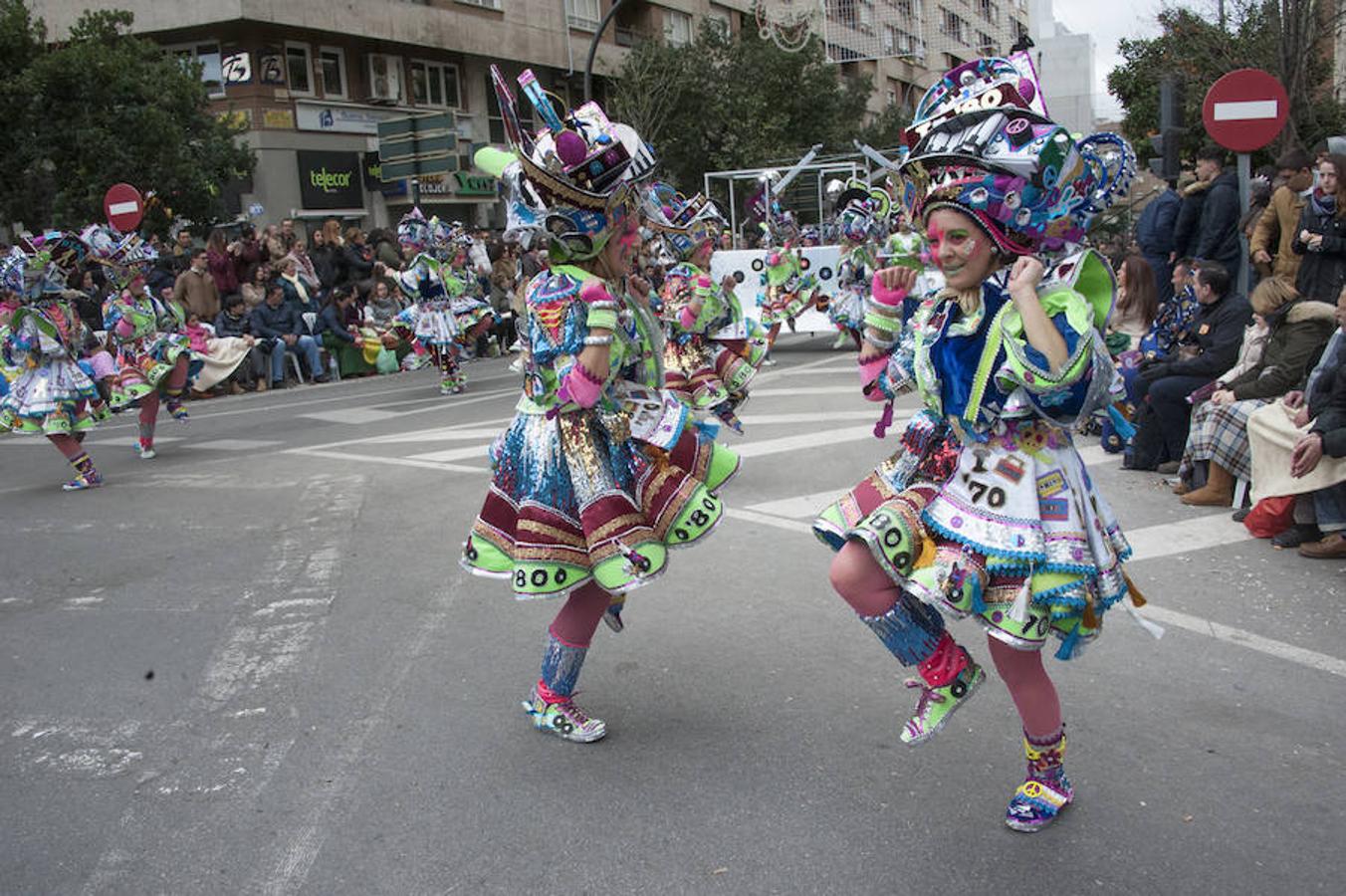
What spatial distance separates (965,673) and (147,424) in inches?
375

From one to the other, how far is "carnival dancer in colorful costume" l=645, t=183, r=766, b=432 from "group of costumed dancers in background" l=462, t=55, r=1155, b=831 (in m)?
4.14

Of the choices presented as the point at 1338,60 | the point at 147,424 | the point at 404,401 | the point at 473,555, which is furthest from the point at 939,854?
the point at 1338,60

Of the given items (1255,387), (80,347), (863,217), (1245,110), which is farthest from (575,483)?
(863,217)

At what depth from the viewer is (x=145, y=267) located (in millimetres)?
11109

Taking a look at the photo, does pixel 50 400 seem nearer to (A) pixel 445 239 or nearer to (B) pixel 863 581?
(A) pixel 445 239

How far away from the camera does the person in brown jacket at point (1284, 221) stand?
966 centimetres

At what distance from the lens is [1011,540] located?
306 cm

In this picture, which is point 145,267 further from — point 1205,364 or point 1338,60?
point 1338,60

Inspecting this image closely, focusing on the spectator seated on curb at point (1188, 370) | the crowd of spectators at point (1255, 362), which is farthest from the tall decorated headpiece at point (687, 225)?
the spectator seated on curb at point (1188, 370)

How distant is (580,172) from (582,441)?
90cm

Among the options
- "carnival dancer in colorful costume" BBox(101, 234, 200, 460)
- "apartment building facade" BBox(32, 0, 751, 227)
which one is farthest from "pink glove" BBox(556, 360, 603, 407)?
"apartment building facade" BBox(32, 0, 751, 227)

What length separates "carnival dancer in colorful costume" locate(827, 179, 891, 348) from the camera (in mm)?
11938

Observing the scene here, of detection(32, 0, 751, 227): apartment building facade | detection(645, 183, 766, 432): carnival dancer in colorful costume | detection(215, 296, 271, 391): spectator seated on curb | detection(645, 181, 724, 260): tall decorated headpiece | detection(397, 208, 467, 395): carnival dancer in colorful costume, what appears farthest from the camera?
detection(32, 0, 751, 227): apartment building facade

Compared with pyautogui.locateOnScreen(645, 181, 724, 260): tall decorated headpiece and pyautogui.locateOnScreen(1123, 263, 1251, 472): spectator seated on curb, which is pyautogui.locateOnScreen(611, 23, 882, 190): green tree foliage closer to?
pyautogui.locateOnScreen(645, 181, 724, 260): tall decorated headpiece
